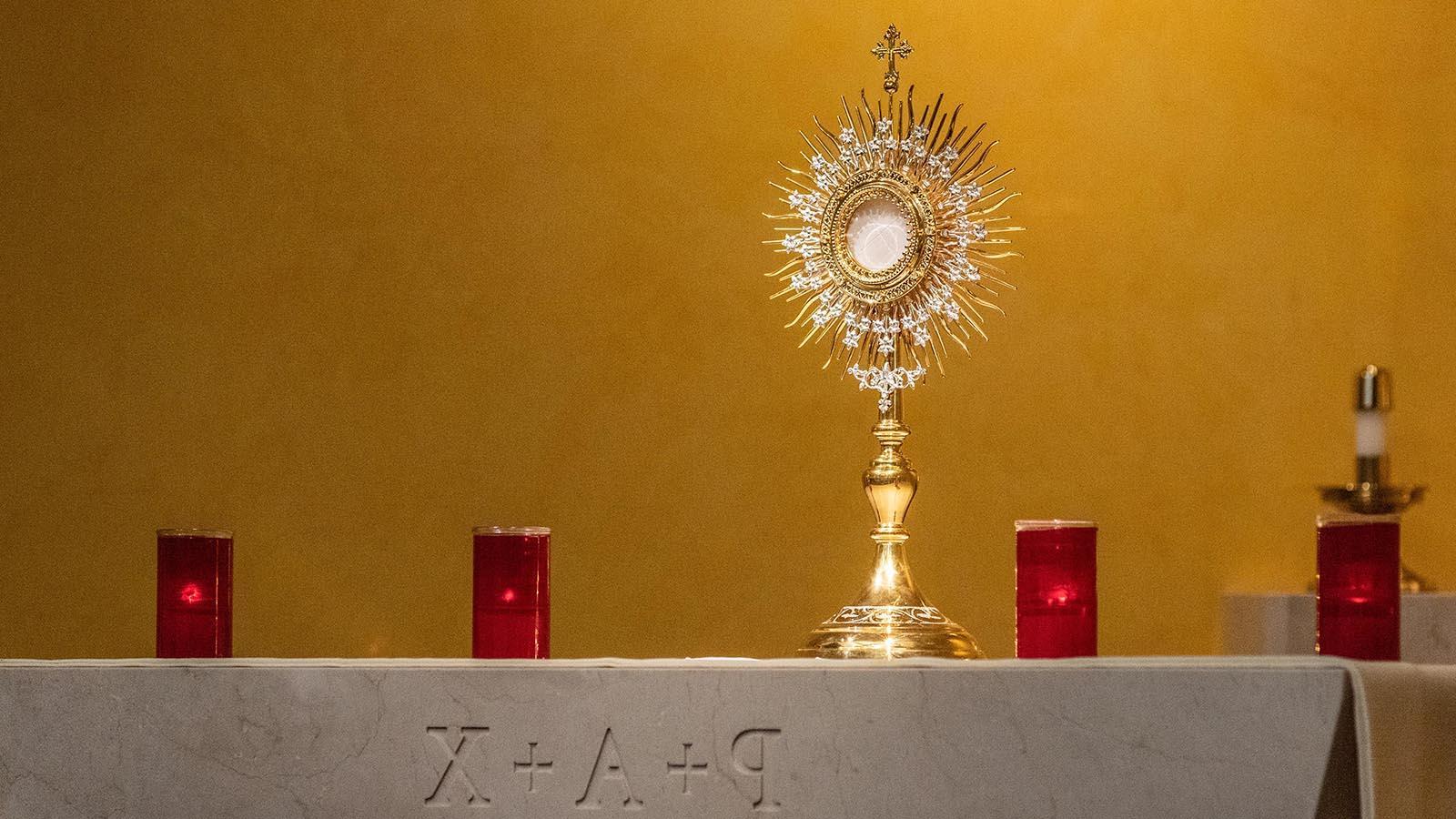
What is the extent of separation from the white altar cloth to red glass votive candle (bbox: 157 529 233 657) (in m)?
0.06

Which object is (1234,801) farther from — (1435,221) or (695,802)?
(1435,221)

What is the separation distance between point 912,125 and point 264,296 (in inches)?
47.9

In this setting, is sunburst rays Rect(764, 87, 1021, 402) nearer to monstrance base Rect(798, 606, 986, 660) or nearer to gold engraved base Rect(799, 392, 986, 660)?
gold engraved base Rect(799, 392, 986, 660)

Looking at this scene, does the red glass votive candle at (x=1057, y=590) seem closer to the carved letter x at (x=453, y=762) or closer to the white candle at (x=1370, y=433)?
the carved letter x at (x=453, y=762)

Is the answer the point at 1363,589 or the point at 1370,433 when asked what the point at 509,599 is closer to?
the point at 1363,589

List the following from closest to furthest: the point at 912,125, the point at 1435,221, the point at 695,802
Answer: the point at 695,802 < the point at 912,125 < the point at 1435,221

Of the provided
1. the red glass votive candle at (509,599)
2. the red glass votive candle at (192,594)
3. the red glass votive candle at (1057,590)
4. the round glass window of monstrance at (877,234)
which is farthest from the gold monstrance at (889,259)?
the red glass votive candle at (192,594)

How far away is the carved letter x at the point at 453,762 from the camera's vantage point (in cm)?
127

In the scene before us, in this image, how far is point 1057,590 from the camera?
51.8 inches

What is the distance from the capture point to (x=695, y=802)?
1.22 m

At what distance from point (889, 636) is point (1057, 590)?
0.58ft

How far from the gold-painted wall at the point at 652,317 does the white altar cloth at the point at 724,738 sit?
107cm

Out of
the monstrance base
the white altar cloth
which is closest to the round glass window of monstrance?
the monstrance base

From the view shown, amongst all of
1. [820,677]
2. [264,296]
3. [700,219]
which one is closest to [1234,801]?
[820,677]
